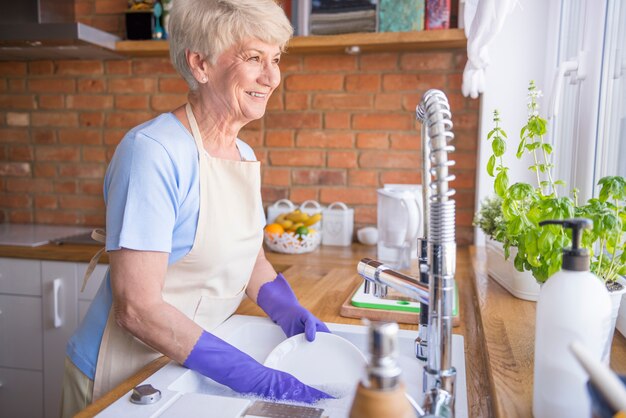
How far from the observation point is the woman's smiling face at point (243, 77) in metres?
1.14

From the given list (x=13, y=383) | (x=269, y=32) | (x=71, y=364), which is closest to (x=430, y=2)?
(x=269, y=32)

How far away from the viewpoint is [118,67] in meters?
2.55

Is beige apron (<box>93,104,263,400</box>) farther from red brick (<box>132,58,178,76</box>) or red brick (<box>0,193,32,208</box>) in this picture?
red brick (<box>0,193,32,208</box>)

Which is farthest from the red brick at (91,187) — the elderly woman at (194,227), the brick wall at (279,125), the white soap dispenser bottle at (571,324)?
the white soap dispenser bottle at (571,324)

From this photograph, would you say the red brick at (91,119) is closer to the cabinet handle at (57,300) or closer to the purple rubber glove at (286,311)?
the cabinet handle at (57,300)

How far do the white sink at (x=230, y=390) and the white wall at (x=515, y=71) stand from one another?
110 cm

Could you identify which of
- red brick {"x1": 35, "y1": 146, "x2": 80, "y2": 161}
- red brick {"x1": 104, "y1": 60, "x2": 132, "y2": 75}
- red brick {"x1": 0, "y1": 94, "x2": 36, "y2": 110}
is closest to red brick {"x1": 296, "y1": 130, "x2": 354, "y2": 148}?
red brick {"x1": 104, "y1": 60, "x2": 132, "y2": 75}

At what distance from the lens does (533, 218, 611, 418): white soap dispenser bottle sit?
59cm

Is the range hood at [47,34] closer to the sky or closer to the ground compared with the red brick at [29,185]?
closer to the sky

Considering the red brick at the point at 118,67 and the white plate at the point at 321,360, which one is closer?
the white plate at the point at 321,360

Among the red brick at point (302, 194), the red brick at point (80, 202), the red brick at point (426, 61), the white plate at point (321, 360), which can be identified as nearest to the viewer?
the white plate at point (321, 360)

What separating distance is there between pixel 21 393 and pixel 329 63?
1791mm

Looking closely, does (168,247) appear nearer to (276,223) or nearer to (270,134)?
(276,223)

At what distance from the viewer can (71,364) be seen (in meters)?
1.16
